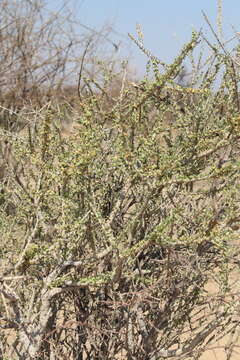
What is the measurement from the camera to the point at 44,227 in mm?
2188

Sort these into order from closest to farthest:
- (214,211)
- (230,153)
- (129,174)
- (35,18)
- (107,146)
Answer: (214,211), (129,174), (230,153), (107,146), (35,18)

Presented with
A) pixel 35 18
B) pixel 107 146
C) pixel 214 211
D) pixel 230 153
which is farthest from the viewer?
pixel 35 18

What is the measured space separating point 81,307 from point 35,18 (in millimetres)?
6180

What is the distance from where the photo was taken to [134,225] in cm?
211

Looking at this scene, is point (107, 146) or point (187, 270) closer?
point (187, 270)

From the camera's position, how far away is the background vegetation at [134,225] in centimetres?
202

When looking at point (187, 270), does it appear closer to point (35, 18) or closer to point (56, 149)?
point (56, 149)

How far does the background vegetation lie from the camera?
2.02m

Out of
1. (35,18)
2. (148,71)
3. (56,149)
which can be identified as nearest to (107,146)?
(56,149)

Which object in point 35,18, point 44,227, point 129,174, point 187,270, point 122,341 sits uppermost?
point 35,18

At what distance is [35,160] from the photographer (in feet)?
6.84

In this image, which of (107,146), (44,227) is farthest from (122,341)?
(107,146)

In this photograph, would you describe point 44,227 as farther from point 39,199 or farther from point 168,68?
point 168,68

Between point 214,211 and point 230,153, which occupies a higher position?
point 230,153
